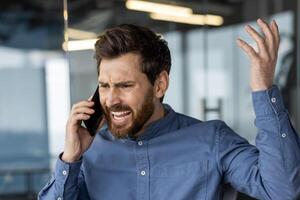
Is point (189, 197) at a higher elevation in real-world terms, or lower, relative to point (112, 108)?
lower

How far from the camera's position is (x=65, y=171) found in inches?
60.4

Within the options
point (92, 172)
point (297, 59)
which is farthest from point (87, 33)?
point (92, 172)

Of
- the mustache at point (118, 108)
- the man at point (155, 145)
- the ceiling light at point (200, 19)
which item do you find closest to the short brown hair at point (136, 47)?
the man at point (155, 145)

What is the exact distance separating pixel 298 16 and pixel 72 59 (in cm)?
218

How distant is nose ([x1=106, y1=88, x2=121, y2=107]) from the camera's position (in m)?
1.48

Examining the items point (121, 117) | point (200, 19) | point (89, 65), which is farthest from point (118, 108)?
point (200, 19)

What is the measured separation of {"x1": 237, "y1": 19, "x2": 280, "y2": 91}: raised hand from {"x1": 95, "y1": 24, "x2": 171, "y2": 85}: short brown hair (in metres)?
0.28

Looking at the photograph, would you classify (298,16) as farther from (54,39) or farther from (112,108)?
(112,108)

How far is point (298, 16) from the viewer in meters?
4.91

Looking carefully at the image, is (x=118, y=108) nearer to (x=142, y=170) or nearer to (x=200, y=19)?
(x=142, y=170)

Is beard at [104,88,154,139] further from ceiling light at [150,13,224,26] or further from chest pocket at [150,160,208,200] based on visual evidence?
ceiling light at [150,13,224,26]

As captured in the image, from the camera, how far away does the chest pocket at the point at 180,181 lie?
155 centimetres

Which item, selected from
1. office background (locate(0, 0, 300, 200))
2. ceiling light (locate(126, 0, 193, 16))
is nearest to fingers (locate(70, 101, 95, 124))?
office background (locate(0, 0, 300, 200))

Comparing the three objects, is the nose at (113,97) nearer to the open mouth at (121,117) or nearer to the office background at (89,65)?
the open mouth at (121,117)
